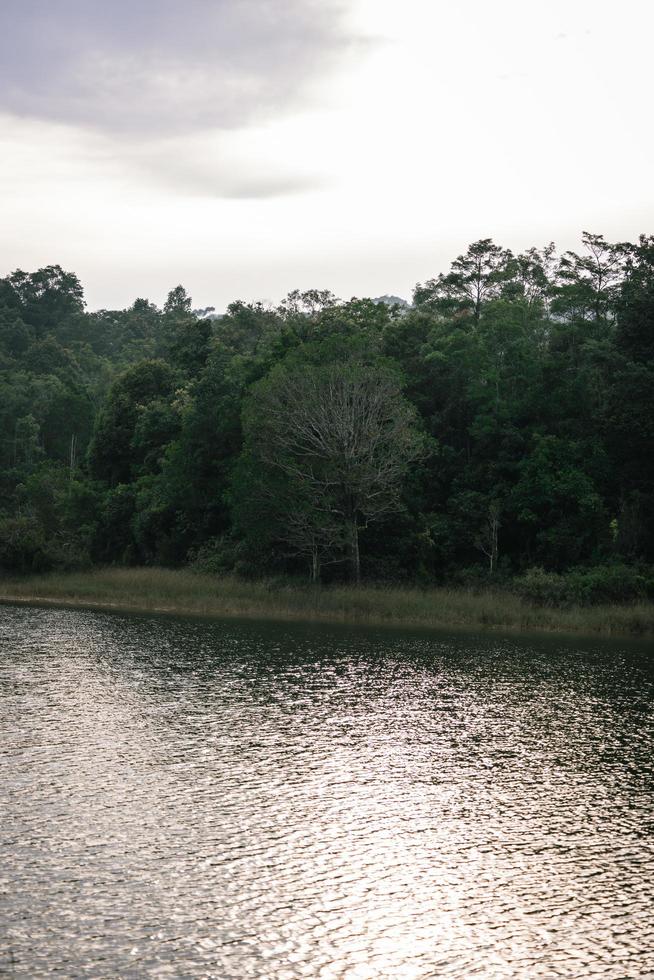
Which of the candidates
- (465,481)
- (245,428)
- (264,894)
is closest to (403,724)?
(264,894)

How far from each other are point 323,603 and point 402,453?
10053 millimetres

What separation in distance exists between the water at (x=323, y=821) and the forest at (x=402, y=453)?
74.7 feet

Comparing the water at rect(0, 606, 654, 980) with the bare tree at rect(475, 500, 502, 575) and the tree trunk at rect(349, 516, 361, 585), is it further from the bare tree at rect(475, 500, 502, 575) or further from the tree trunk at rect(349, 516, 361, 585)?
the bare tree at rect(475, 500, 502, 575)

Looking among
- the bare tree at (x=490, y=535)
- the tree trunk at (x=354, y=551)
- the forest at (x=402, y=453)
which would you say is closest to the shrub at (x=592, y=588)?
the forest at (x=402, y=453)

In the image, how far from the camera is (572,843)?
17.2 metres

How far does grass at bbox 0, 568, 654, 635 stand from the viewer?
47344mm

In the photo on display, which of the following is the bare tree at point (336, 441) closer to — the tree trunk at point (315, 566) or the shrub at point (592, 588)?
the tree trunk at point (315, 566)

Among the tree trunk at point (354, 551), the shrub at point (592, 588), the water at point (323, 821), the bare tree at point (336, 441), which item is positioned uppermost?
the bare tree at point (336, 441)

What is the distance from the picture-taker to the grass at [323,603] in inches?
1864

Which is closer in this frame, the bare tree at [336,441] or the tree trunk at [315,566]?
the bare tree at [336,441]

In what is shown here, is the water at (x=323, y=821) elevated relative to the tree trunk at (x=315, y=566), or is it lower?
lower

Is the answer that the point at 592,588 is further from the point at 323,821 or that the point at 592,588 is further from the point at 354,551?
the point at 323,821

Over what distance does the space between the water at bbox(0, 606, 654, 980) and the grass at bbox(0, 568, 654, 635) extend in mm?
13219

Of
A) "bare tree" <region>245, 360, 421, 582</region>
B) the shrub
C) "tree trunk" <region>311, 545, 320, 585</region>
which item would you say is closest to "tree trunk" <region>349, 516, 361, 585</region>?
"bare tree" <region>245, 360, 421, 582</region>
